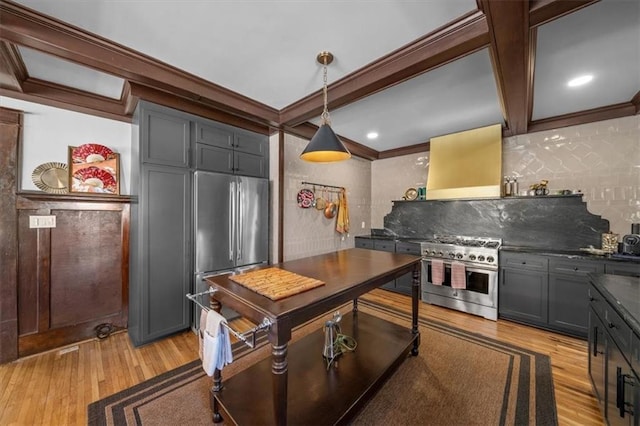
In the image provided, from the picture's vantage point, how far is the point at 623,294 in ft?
4.95

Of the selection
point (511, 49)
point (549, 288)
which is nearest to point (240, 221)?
point (511, 49)

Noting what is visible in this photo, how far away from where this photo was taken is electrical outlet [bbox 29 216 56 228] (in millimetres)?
2395

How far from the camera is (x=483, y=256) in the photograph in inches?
130

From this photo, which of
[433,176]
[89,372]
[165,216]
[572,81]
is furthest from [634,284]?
[89,372]

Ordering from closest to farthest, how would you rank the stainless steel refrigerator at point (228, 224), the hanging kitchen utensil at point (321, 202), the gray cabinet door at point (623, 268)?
the gray cabinet door at point (623, 268) → the stainless steel refrigerator at point (228, 224) → the hanging kitchen utensil at point (321, 202)

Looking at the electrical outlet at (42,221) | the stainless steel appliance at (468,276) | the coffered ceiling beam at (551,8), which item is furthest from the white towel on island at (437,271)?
the electrical outlet at (42,221)

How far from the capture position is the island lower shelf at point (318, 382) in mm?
1519

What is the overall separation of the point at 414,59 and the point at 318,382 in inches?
102

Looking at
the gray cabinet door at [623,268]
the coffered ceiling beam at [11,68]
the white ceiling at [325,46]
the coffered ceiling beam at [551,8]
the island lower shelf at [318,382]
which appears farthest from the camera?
the gray cabinet door at [623,268]

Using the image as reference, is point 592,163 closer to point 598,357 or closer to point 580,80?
point 580,80

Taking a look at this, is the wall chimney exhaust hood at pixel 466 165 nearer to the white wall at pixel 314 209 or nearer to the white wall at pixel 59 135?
the white wall at pixel 314 209

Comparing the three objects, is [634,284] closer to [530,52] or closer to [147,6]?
[530,52]

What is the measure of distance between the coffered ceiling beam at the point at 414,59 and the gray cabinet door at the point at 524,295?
272 centimetres

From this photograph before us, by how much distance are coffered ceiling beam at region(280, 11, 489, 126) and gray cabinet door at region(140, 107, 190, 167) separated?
152 centimetres
